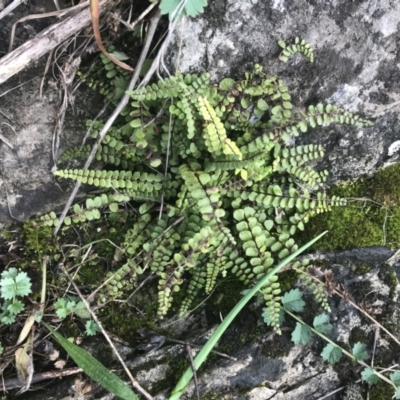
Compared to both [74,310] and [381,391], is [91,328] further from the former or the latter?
[381,391]

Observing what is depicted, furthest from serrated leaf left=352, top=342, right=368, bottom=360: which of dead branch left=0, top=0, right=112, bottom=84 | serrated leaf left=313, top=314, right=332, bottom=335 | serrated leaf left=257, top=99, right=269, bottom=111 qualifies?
dead branch left=0, top=0, right=112, bottom=84

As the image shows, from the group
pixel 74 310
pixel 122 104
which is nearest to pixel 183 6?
pixel 122 104

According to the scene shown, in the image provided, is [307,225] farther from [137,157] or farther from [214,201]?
[137,157]

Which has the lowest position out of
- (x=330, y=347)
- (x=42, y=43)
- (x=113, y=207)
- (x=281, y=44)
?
(x=330, y=347)

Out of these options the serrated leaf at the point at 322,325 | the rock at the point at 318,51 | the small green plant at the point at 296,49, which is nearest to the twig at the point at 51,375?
the serrated leaf at the point at 322,325

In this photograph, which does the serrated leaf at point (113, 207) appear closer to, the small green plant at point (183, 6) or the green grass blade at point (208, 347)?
the green grass blade at point (208, 347)

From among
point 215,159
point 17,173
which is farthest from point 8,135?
point 215,159

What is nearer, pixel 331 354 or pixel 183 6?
pixel 183 6
